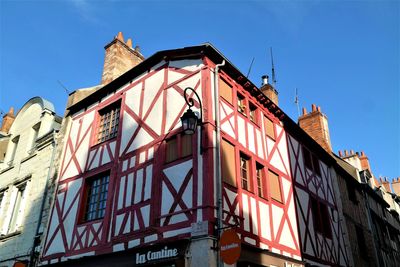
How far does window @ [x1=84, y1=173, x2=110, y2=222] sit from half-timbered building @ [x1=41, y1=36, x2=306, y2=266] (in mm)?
32

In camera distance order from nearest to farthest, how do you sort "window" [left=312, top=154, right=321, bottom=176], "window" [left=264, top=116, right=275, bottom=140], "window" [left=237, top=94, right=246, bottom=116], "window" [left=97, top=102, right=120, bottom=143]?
"window" [left=237, top=94, right=246, bottom=116] → "window" [left=97, top=102, right=120, bottom=143] → "window" [left=264, top=116, right=275, bottom=140] → "window" [left=312, top=154, right=321, bottom=176]

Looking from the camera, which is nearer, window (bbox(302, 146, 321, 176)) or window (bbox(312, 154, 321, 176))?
window (bbox(302, 146, 321, 176))

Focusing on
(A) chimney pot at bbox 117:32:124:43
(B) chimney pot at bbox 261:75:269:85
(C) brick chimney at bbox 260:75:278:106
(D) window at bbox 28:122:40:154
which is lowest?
(D) window at bbox 28:122:40:154

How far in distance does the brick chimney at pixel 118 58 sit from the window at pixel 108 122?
1.55 m

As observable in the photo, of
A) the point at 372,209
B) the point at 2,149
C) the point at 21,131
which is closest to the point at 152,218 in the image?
the point at 21,131

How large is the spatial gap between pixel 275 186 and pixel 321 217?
116 inches

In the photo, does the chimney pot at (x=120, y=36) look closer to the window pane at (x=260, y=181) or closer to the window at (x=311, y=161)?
the window pane at (x=260, y=181)

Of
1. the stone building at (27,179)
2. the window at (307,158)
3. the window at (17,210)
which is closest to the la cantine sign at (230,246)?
the stone building at (27,179)

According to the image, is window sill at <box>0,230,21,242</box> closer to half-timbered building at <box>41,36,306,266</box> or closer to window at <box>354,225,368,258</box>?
half-timbered building at <box>41,36,306,266</box>

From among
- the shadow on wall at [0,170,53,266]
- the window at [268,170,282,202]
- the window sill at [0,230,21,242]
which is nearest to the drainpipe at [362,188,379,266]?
the window at [268,170,282,202]

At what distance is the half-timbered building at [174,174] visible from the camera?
22.6ft

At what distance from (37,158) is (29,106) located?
306 cm

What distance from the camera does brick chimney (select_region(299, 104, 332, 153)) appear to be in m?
14.8

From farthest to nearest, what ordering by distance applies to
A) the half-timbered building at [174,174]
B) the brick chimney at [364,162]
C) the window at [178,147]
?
the brick chimney at [364,162] → the window at [178,147] → the half-timbered building at [174,174]
